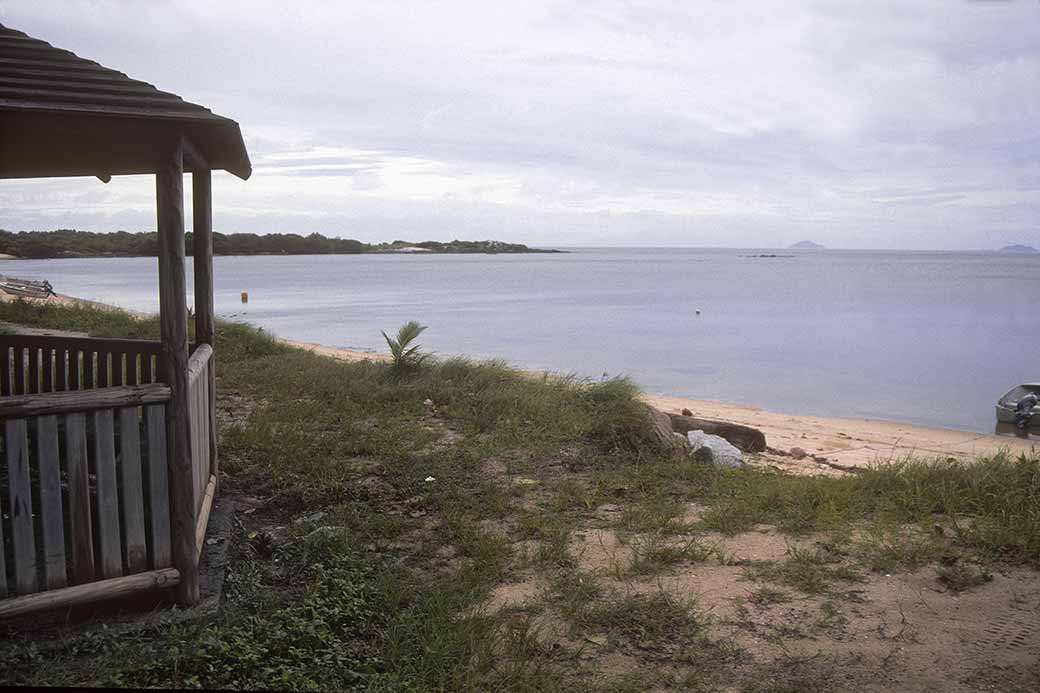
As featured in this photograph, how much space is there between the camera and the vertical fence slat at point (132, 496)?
4.25 meters

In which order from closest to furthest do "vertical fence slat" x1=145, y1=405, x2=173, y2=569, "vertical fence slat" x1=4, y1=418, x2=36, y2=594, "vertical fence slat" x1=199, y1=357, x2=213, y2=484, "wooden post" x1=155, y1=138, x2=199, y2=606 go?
"vertical fence slat" x1=4, y1=418, x2=36, y2=594
"wooden post" x1=155, y1=138, x2=199, y2=606
"vertical fence slat" x1=145, y1=405, x2=173, y2=569
"vertical fence slat" x1=199, y1=357, x2=213, y2=484

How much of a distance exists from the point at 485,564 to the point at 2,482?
3.02 metres

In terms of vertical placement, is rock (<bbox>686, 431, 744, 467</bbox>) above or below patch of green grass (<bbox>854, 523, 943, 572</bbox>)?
below

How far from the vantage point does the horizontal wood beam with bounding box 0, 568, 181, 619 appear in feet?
12.9

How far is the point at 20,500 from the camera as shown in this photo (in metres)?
3.93

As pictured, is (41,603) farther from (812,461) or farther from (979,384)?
(979,384)

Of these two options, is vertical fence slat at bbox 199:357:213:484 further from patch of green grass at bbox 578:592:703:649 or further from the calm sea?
the calm sea

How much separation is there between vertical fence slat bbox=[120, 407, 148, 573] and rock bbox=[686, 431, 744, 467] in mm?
5504

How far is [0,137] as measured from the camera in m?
4.41

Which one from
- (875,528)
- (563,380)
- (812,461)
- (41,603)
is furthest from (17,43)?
(812,461)

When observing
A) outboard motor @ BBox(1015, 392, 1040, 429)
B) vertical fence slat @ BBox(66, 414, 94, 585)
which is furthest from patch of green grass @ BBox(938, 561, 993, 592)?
outboard motor @ BBox(1015, 392, 1040, 429)

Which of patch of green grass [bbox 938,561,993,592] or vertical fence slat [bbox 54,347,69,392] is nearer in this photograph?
patch of green grass [bbox 938,561,993,592]

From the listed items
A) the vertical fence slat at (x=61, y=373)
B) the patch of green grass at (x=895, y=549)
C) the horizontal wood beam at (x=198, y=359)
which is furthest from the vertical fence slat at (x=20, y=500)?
the patch of green grass at (x=895, y=549)

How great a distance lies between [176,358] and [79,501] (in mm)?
850
